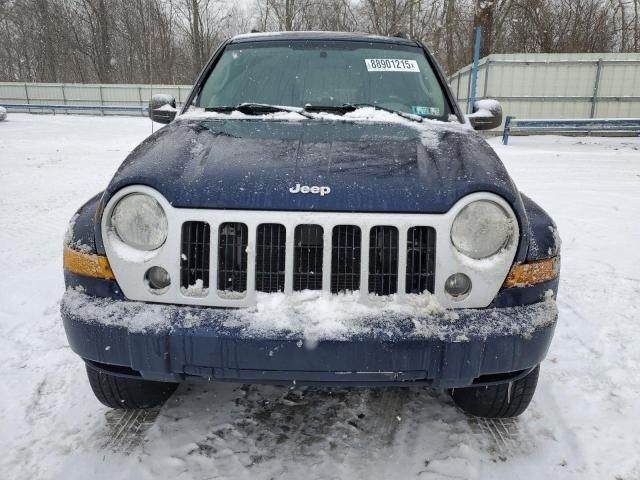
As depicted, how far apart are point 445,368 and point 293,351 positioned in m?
0.56

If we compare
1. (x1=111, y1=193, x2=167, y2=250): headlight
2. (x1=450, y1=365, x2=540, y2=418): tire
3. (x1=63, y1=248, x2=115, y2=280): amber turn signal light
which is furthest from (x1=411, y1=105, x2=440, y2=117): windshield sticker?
(x1=63, y1=248, x2=115, y2=280): amber turn signal light

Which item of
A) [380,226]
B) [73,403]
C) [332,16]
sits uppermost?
[332,16]

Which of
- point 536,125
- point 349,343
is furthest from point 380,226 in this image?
point 536,125

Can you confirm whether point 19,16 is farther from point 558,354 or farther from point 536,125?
point 558,354

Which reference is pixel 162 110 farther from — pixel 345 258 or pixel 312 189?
pixel 345 258

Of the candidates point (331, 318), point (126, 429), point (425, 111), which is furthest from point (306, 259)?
point (425, 111)

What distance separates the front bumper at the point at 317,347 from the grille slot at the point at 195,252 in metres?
0.12

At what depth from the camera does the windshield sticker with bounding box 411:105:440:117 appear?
2.97m

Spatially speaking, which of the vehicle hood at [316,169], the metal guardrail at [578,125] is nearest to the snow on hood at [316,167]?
the vehicle hood at [316,169]

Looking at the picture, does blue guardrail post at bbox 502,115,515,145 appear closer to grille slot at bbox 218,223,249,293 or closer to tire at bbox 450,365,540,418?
tire at bbox 450,365,540,418

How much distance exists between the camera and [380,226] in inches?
72.6

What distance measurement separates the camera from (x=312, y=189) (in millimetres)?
1865

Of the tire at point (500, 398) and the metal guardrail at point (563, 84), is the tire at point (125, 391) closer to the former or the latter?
the tire at point (500, 398)

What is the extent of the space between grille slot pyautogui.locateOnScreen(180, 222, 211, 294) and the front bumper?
121mm
